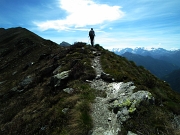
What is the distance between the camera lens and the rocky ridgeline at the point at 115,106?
36.8 feet

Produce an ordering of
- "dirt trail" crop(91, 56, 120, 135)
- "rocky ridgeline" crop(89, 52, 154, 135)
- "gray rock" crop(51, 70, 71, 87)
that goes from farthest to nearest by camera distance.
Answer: "gray rock" crop(51, 70, 71, 87)
"rocky ridgeline" crop(89, 52, 154, 135)
"dirt trail" crop(91, 56, 120, 135)

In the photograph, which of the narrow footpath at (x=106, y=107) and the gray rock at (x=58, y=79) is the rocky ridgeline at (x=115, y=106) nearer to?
the narrow footpath at (x=106, y=107)

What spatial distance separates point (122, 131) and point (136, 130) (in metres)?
0.84

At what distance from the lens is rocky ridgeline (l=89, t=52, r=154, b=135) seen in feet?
36.8

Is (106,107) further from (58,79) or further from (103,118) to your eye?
(58,79)

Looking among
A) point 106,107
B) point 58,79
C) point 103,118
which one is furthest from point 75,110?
point 58,79

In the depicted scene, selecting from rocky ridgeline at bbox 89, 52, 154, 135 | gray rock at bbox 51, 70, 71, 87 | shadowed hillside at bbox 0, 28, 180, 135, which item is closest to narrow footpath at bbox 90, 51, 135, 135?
rocky ridgeline at bbox 89, 52, 154, 135

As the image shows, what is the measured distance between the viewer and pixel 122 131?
10617 millimetres

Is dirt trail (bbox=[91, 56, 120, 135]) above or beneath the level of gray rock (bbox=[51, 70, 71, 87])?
beneath

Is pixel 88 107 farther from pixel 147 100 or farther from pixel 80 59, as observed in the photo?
pixel 80 59

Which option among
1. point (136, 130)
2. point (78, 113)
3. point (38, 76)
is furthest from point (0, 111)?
point (136, 130)

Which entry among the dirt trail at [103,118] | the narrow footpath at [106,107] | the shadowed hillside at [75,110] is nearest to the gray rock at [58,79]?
the shadowed hillside at [75,110]

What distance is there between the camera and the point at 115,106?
1320cm

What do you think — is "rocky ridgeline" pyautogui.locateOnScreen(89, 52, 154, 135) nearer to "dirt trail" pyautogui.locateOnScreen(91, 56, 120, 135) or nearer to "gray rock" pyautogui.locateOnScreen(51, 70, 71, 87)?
"dirt trail" pyautogui.locateOnScreen(91, 56, 120, 135)
